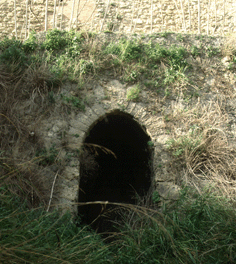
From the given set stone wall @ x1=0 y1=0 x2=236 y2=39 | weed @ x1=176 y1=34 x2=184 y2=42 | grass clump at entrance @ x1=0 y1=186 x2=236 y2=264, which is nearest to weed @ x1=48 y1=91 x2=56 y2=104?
grass clump at entrance @ x1=0 y1=186 x2=236 y2=264

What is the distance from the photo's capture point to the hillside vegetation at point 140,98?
4344mm

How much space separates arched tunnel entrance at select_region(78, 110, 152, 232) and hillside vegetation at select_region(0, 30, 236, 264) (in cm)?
90

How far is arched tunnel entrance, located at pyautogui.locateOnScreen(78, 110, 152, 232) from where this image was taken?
21.0 feet

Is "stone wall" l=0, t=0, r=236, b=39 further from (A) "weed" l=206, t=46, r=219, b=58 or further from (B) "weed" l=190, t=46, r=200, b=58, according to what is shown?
(B) "weed" l=190, t=46, r=200, b=58

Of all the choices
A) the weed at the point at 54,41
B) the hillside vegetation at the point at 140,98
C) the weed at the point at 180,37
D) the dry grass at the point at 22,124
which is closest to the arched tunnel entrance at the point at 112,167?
the hillside vegetation at the point at 140,98

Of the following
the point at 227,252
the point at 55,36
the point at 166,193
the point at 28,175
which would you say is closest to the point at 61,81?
the point at 55,36

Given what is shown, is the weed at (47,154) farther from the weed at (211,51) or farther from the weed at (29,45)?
the weed at (211,51)

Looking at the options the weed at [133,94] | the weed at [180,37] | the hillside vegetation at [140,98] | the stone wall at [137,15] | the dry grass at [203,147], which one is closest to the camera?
the hillside vegetation at [140,98]

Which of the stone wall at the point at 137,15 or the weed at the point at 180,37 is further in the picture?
the stone wall at the point at 137,15

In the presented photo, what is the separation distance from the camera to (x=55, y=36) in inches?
234

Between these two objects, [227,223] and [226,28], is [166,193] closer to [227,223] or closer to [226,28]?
[227,223]

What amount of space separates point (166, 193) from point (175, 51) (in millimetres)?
2960

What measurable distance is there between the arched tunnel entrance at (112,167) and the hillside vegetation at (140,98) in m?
0.90

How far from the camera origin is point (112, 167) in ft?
25.8
